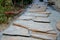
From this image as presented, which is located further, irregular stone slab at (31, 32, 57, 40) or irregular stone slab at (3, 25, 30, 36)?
irregular stone slab at (3, 25, 30, 36)

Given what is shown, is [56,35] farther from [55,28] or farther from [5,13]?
[5,13]

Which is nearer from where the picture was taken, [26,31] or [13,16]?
[26,31]

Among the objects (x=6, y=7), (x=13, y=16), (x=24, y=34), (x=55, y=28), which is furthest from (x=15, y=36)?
(x=6, y=7)

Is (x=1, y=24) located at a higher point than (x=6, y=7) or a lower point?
lower

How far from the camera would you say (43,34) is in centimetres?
287

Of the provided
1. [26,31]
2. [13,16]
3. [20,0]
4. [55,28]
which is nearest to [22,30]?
[26,31]

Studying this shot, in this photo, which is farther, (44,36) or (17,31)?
(17,31)

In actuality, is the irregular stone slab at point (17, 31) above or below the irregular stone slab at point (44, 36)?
above

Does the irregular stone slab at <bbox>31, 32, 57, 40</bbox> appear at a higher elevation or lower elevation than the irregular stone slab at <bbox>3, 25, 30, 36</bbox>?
lower

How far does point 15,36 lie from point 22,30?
1.14 feet

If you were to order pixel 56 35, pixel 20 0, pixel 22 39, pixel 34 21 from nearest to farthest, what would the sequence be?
pixel 22 39 < pixel 56 35 < pixel 34 21 < pixel 20 0

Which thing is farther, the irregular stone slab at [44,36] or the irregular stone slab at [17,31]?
the irregular stone slab at [17,31]

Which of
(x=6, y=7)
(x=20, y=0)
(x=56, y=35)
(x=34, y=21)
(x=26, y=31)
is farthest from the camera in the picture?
(x=20, y=0)

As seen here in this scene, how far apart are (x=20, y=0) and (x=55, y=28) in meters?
3.51
